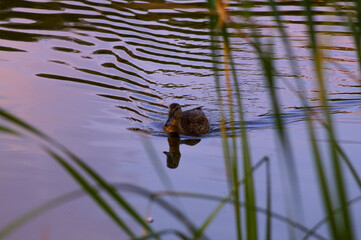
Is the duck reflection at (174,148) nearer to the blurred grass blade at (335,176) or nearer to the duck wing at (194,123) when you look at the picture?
the duck wing at (194,123)

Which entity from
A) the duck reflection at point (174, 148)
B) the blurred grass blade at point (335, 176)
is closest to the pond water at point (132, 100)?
the duck reflection at point (174, 148)

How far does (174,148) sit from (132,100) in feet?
5.45

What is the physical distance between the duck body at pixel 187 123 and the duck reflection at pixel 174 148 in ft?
0.34

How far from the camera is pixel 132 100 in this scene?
8453mm

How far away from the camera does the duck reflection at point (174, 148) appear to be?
238 inches

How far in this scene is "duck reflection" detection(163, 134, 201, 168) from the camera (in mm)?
6037

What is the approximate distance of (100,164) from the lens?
562cm

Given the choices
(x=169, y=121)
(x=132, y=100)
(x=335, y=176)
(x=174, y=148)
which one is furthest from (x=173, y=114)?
(x=335, y=176)

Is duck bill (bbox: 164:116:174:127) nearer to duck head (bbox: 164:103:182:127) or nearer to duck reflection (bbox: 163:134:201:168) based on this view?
duck head (bbox: 164:103:182:127)

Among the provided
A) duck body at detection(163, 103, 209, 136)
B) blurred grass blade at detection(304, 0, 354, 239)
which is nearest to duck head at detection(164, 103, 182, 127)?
duck body at detection(163, 103, 209, 136)

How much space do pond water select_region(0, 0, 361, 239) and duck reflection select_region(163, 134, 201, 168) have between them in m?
0.02

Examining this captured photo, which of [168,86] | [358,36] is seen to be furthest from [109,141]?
[358,36]

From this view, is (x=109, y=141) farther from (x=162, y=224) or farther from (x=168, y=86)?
(x=168, y=86)

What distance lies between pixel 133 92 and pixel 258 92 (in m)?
1.73
